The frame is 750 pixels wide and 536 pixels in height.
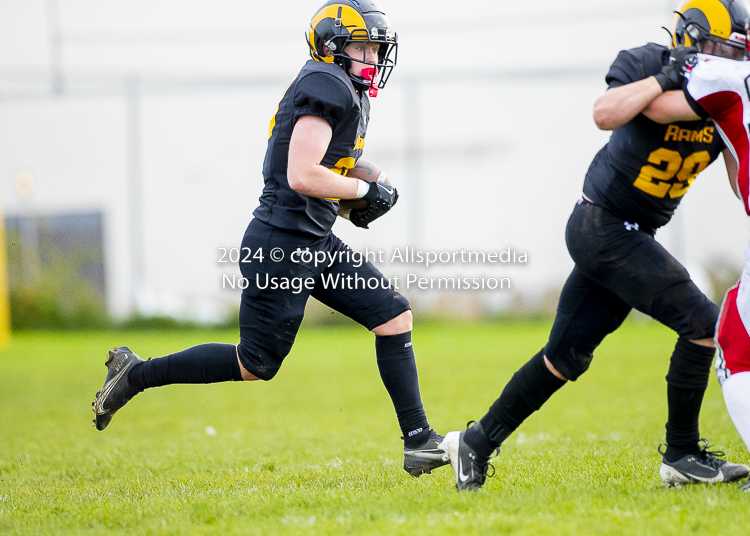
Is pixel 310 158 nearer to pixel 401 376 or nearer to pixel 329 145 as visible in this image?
pixel 329 145

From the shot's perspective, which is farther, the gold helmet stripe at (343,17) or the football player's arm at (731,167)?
the gold helmet stripe at (343,17)

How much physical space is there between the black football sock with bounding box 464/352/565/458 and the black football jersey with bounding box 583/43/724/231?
2.30 feet

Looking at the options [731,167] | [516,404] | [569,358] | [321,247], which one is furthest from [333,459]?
[731,167]

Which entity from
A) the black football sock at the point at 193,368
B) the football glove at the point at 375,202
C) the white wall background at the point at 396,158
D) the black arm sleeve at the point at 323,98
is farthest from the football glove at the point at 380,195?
the white wall background at the point at 396,158

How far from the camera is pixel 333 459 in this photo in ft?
13.8

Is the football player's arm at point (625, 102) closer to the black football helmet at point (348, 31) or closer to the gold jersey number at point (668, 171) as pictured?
the gold jersey number at point (668, 171)

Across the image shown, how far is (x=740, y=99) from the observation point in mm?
2547

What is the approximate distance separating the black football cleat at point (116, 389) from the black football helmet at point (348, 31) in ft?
5.60

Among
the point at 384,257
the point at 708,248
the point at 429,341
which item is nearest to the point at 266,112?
the point at 384,257

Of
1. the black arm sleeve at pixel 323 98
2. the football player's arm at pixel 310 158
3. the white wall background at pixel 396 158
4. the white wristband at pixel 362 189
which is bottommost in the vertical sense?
the white wall background at pixel 396 158

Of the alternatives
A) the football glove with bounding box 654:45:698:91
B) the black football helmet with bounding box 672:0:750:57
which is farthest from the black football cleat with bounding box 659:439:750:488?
the black football helmet with bounding box 672:0:750:57

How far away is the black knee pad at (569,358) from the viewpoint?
2.98 meters

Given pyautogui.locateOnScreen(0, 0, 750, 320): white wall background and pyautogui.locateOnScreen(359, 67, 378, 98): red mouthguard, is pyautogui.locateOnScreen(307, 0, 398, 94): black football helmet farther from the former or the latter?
pyautogui.locateOnScreen(0, 0, 750, 320): white wall background

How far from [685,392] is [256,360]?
182 cm
